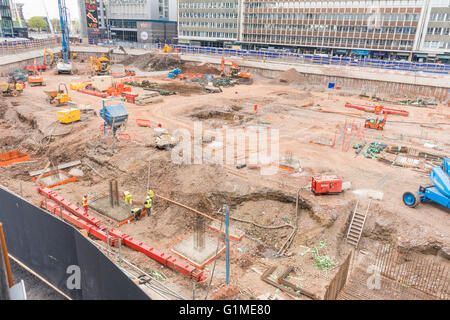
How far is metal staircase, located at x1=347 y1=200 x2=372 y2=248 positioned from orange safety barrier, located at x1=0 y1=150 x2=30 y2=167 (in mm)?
21608

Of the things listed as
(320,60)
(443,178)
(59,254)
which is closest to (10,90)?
(59,254)

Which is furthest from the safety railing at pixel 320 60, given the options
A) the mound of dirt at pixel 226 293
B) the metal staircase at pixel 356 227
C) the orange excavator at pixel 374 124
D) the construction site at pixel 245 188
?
the mound of dirt at pixel 226 293

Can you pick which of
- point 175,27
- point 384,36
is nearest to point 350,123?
point 384,36

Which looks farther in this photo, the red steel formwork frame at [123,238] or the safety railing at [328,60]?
the safety railing at [328,60]

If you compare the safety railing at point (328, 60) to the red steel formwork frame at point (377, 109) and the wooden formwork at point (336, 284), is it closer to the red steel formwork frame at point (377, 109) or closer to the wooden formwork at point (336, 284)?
the red steel formwork frame at point (377, 109)

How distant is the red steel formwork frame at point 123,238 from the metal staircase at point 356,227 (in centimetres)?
695

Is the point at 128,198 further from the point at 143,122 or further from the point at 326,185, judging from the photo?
the point at 143,122

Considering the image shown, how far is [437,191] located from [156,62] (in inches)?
2046

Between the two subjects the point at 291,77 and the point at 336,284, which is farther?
the point at 291,77

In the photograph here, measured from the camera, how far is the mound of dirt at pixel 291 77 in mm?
51631

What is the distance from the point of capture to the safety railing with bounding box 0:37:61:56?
55.2 m

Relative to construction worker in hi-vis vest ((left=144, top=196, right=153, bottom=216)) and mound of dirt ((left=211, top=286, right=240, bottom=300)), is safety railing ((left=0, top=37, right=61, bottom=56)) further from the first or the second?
mound of dirt ((left=211, top=286, right=240, bottom=300))

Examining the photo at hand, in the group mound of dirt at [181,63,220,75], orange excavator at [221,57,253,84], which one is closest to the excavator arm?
orange excavator at [221,57,253,84]

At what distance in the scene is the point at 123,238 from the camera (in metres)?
14.9
